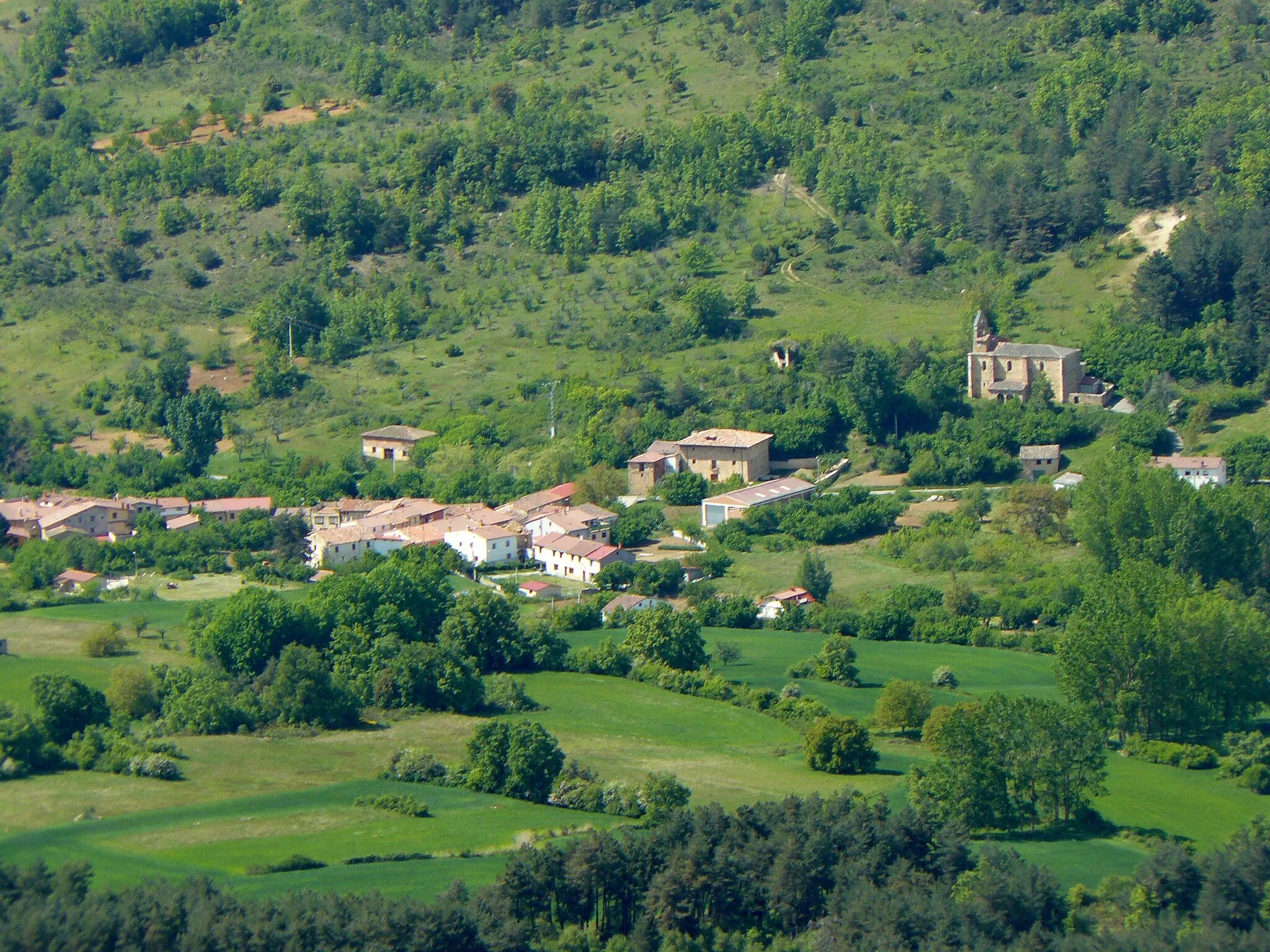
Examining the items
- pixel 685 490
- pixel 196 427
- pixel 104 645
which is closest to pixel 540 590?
pixel 685 490

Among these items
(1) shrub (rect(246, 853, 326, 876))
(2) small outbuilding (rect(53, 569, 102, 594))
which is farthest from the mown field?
(2) small outbuilding (rect(53, 569, 102, 594))

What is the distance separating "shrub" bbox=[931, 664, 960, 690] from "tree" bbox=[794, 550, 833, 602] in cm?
771

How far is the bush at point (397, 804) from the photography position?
3628 cm

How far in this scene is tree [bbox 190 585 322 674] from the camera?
45906mm

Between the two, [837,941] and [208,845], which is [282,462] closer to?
[208,845]

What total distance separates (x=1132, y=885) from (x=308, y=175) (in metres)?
62.7

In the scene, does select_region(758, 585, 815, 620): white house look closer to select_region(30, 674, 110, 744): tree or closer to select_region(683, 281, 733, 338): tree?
select_region(30, 674, 110, 744): tree

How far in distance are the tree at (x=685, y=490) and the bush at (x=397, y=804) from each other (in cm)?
2787

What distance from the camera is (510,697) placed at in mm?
44688

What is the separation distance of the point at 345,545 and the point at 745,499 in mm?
12561

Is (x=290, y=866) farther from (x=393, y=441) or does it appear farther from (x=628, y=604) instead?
(x=393, y=441)

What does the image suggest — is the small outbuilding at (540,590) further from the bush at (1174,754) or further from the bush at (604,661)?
the bush at (1174,754)

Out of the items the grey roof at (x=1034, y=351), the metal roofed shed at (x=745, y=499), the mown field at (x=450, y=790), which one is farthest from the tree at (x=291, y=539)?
the grey roof at (x=1034, y=351)

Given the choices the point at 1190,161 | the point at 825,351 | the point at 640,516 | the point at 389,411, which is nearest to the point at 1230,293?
the point at 1190,161
